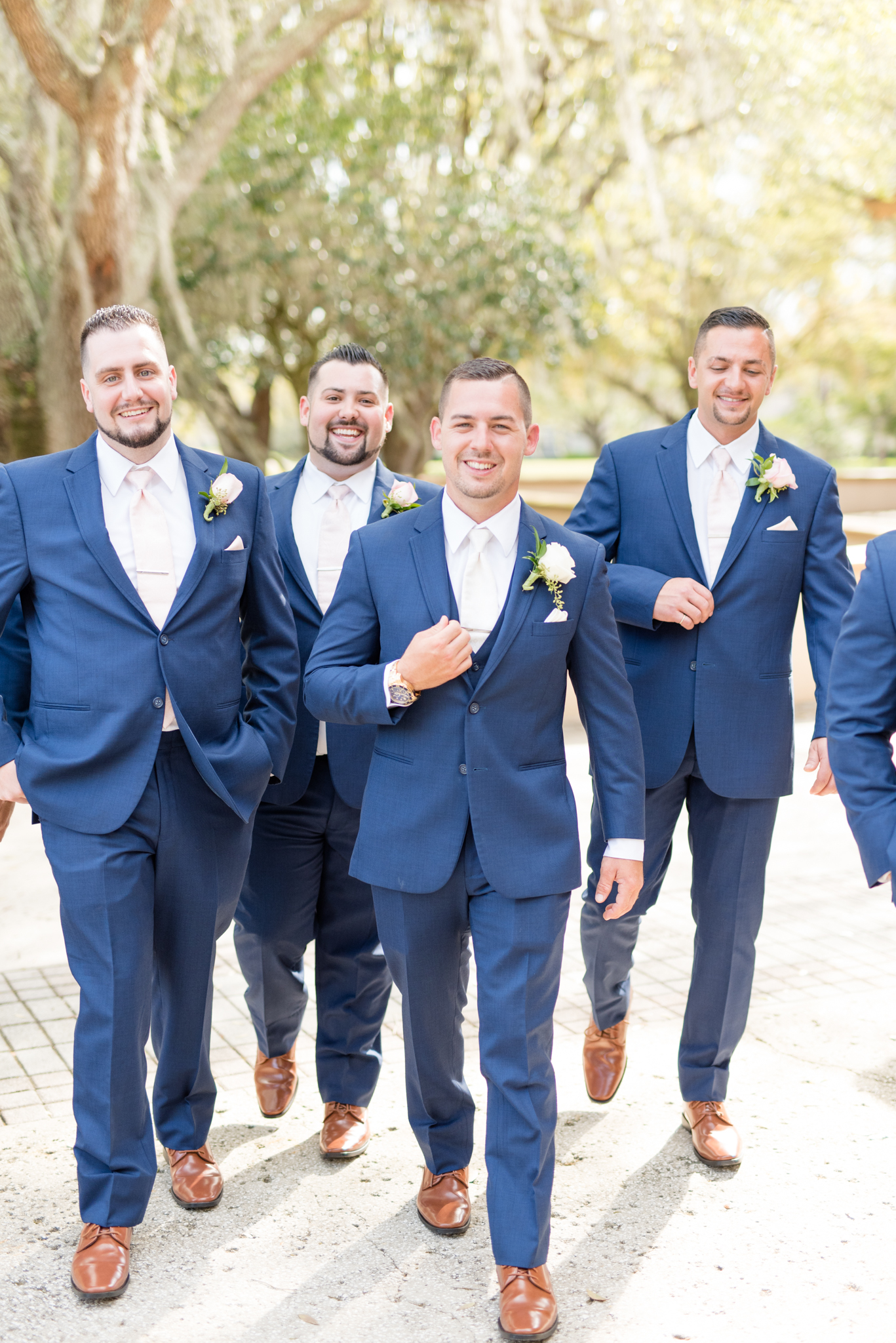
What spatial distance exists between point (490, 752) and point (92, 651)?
95cm

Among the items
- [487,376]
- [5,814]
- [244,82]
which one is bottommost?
[5,814]

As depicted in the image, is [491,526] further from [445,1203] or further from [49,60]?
[49,60]

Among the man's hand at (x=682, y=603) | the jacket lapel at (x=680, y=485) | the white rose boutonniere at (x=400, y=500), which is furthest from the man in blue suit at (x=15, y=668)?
the jacket lapel at (x=680, y=485)

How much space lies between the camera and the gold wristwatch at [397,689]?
2816 millimetres

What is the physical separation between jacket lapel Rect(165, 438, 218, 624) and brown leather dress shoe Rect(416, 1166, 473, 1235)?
154 centimetres

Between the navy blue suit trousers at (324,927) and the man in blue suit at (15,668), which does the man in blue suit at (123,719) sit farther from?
the navy blue suit trousers at (324,927)

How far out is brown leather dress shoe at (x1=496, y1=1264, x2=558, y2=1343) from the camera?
9.04 feet

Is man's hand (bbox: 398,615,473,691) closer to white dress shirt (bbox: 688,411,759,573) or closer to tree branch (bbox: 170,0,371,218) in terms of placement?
white dress shirt (bbox: 688,411,759,573)

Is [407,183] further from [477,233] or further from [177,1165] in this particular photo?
[177,1165]

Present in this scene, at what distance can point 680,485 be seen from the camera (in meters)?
3.64

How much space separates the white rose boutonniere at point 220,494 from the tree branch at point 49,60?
20.9ft

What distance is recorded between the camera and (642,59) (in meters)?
12.6

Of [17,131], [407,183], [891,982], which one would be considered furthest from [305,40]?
[891,982]

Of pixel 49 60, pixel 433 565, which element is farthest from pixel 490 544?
pixel 49 60
